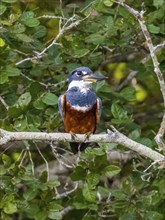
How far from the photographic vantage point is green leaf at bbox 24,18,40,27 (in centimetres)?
546

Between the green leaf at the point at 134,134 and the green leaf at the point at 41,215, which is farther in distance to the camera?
the green leaf at the point at 134,134

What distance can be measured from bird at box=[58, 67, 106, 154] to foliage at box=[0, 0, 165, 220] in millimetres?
82

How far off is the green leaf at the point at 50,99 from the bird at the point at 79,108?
3.7 inches

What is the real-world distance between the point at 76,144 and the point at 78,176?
0.45 metres

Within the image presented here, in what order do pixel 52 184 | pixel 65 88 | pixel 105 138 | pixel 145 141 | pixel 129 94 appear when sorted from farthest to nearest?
1. pixel 65 88
2. pixel 129 94
3. pixel 145 141
4. pixel 52 184
5. pixel 105 138

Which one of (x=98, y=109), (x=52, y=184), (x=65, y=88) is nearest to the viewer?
(x=52, y=184)

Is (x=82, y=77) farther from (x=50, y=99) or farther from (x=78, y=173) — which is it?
(x=78, y=173)

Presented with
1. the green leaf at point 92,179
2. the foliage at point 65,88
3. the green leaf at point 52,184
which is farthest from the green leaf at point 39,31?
the green leaf at point 92,179

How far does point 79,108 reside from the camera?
18.2 ft

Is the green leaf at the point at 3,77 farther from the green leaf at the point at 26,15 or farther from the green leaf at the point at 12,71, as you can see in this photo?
the green leaf at the point at 26,15

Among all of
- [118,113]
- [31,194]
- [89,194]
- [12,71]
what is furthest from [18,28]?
[89,194]

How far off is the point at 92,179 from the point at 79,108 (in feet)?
2.04

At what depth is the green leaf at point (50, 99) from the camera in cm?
536

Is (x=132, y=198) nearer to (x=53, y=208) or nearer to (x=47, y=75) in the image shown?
(x=53, y=208)
